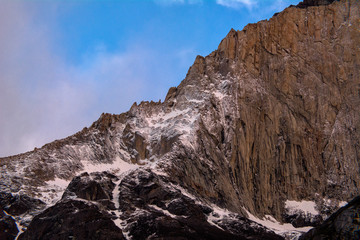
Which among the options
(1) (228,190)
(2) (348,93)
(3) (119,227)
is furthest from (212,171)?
(2) (348,93)

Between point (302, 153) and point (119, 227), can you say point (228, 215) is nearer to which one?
point (119, 227)

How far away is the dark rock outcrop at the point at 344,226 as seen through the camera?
140 feet

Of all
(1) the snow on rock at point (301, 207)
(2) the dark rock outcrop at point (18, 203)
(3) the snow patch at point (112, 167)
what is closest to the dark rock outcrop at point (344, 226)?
(2) the dark rock outcrop at point (18, 203)

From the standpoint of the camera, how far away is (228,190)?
106688 mm

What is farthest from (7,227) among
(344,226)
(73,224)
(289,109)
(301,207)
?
(289,109)

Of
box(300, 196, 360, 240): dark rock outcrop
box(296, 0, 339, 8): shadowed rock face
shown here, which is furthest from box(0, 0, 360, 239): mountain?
box(300, 196, 360, 240): dark rock outcrop

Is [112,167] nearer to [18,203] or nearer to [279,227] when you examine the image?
[18,203]

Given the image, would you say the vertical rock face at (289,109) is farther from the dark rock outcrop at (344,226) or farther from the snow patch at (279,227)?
the dark rock outcrop at (344,226)

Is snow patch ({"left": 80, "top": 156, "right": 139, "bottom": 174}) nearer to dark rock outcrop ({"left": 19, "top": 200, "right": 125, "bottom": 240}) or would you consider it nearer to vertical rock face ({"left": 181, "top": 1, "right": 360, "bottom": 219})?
vertical rock face ({"left": 181, "top": 1, "right": 360, "bottom": 219})

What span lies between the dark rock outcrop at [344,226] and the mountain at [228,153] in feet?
137

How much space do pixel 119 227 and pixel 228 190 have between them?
27.0 m

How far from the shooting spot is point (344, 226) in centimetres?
4344

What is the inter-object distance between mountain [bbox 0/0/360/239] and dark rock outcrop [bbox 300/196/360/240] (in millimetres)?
41707

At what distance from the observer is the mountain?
9279cm
